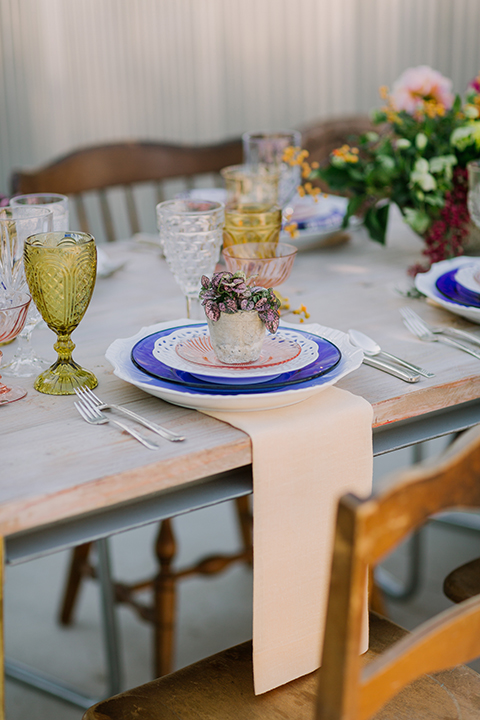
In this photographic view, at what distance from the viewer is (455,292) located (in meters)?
1.16

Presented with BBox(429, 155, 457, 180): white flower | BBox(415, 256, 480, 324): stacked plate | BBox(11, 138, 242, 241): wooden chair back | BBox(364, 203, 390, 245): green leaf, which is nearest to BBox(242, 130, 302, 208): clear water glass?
Result: BBox(364, 203, 390, 245): green leaf

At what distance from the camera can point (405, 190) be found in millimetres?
1454

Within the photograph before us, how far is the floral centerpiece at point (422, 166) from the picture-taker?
138cm

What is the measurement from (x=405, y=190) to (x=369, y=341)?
0.54 metres

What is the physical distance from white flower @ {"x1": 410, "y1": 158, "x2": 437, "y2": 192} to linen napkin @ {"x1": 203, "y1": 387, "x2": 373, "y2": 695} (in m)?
0.66

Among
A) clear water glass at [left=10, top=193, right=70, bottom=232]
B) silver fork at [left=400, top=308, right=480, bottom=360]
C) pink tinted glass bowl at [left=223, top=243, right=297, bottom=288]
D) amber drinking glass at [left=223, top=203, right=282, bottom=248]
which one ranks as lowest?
silver fork at [left=400, top=308, right=480, bottom=360]

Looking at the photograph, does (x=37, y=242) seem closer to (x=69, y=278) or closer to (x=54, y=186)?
(x=69, y=278)

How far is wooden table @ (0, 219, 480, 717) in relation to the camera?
70 cm

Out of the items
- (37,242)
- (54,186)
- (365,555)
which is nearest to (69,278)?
(37,242)

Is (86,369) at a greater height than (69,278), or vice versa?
(69,278)

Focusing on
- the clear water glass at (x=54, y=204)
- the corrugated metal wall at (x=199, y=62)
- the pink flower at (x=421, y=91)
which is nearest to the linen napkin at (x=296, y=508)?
the clear water glass at (x=54, y=204)

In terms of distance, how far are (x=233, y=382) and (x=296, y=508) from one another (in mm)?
144

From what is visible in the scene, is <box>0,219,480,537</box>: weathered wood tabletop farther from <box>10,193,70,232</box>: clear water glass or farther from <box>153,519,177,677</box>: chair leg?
<box>153,519,177,677</box>: chair leg

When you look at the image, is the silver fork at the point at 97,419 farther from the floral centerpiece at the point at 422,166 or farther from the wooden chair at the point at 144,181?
the wooden chair at the point at 144,181
